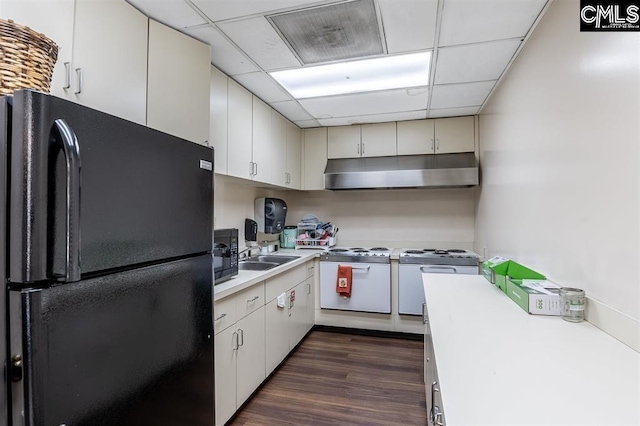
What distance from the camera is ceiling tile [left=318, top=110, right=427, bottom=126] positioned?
3336 mm

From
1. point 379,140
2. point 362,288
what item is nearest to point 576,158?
point 362,288

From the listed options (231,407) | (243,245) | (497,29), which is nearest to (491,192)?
(497,29)

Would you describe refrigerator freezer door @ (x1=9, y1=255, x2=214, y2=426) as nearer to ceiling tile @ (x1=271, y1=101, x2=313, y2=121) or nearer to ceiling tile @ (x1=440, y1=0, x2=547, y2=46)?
ceiling tile @ (x1=440, y1=0, x2=547, y2=46)

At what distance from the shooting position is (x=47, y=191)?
2.47 ft

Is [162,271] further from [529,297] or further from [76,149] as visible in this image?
[529,297]

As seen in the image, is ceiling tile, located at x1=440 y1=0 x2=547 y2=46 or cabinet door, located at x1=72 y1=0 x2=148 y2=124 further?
ceiling tile, located at x1=440 y1=0 x2=547 y2=46

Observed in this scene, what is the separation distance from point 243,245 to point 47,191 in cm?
244

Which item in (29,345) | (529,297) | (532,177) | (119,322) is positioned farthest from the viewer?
(532,177)

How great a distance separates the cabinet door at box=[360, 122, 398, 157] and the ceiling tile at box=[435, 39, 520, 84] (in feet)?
3.61

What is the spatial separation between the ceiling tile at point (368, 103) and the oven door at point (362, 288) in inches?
61.1

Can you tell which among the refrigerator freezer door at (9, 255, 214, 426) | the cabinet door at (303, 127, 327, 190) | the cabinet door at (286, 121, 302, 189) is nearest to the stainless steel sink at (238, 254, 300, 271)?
the cabinet door at (286, 121, 302, 189)

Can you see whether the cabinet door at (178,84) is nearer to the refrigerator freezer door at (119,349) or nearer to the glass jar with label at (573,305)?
the refrigerator freezer door at (119,349)

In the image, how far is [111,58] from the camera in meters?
1.40

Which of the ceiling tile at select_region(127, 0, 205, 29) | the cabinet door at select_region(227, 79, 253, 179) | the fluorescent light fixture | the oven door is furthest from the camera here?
the oven door
